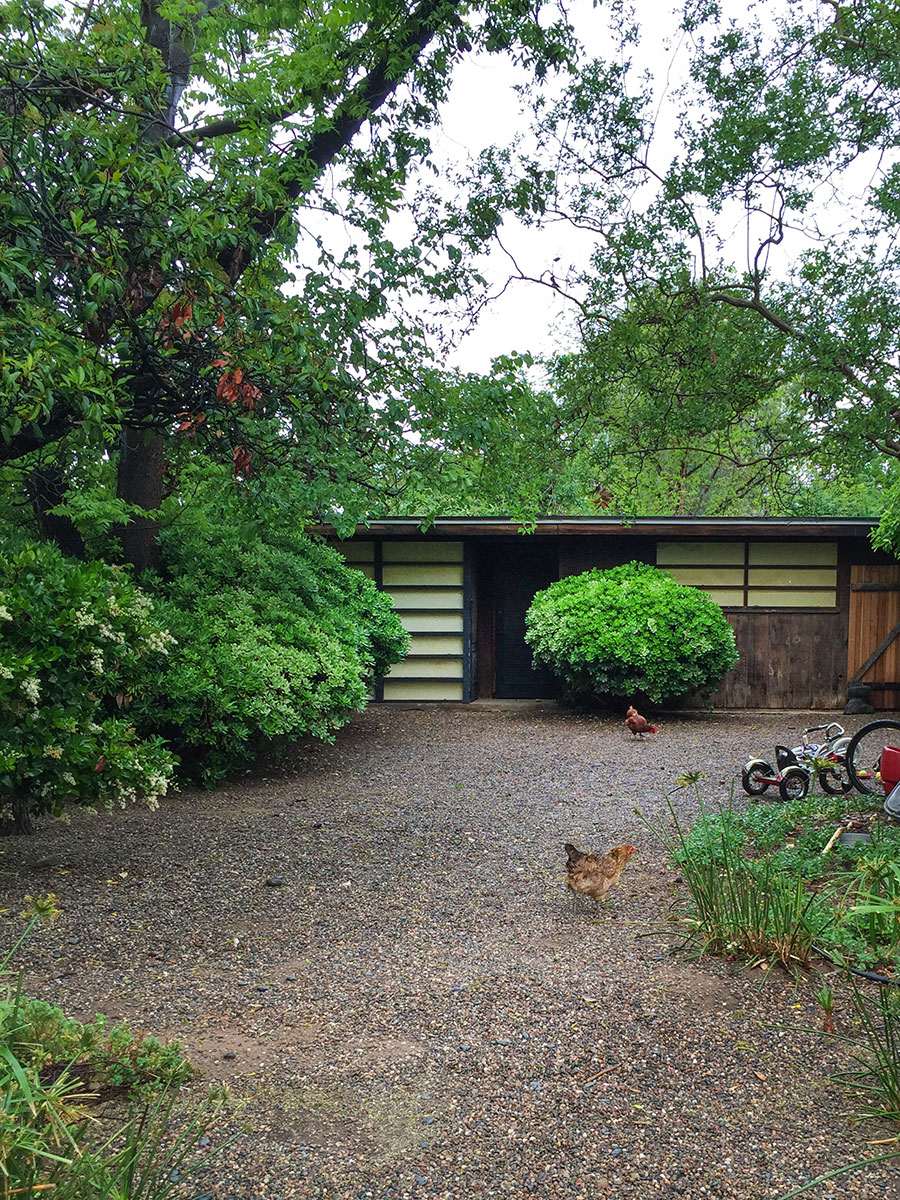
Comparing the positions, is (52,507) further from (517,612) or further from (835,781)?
(517,612)

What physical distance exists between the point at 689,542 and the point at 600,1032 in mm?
10689

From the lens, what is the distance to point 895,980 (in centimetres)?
291

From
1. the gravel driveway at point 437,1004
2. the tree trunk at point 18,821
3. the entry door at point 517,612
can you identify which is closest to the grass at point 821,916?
the gravel driveway at point 437,1004

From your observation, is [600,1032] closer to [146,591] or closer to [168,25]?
[146,591]

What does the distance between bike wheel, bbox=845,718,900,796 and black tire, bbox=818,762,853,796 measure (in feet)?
0.29

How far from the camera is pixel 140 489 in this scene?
25.6ft

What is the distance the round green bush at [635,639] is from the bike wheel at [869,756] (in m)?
2.21

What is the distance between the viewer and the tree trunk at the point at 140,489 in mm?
7754

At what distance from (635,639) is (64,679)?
765 centimetres

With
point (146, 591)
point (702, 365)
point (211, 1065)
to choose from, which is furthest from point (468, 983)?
point (702, 365)

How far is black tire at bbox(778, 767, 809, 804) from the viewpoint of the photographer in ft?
21.8

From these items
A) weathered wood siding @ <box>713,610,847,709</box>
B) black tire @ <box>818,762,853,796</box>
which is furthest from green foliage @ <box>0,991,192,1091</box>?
weathered wood siding @ <box>713,610,847,709</box>

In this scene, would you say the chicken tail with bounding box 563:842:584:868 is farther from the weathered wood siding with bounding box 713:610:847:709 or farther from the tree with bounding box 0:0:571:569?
the weathered wood siding with bounding box 713:610:847:709

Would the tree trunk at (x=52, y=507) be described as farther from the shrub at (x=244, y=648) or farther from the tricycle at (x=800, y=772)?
the tricycle at (x=800, y=772)
